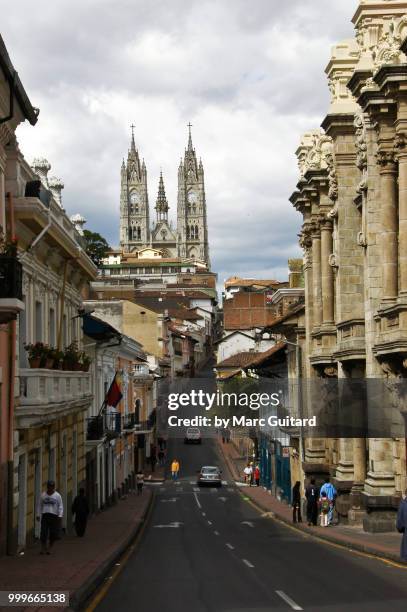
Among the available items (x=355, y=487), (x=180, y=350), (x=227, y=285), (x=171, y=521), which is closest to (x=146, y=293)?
(x=227, y=285)

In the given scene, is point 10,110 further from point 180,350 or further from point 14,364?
point 180,350

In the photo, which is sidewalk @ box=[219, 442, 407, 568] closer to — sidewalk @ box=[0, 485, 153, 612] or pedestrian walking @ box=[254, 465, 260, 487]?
sidewalk @ box=[0, 485, 153, 612]

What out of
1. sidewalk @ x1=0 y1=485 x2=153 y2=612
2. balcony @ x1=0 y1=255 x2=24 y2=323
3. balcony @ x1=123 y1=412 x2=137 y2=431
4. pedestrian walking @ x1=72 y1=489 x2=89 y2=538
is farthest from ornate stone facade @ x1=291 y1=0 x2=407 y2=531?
balcony @ x1=123 y1=412 x2=137 y2=431

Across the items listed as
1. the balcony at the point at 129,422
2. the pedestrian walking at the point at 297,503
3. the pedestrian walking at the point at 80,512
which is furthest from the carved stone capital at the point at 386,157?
the balcony at the point at 129,422

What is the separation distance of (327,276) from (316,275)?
1333mm

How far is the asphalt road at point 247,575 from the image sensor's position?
49.8 ft

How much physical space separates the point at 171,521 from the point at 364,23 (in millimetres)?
21493

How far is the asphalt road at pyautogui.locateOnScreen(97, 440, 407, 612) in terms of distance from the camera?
598 inches

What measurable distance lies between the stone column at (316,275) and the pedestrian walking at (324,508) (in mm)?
6750

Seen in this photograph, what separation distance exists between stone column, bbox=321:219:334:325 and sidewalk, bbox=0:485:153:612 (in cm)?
951

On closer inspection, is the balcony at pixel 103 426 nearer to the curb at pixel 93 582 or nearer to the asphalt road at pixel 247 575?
the asphalt road at pixel 247 575

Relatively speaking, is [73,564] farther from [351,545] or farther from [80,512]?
[80,512]

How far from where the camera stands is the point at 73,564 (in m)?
20.6

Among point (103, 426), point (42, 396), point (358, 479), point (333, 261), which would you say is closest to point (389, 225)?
point (333, 261)
